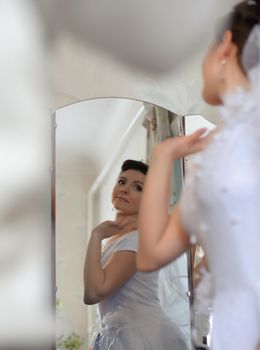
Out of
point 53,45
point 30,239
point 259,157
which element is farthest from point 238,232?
point 53,45

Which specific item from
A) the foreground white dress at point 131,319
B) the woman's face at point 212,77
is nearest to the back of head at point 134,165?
the foreground white dress at point 131,319

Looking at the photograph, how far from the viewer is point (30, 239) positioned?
0.94m

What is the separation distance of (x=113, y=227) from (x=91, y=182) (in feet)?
0.31

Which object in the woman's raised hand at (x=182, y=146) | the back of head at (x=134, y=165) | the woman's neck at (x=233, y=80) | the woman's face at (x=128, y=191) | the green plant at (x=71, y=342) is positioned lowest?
the green plant at (x=71, y=342)

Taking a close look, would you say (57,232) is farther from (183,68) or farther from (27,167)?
(183,68)

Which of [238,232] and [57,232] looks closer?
[238,232]

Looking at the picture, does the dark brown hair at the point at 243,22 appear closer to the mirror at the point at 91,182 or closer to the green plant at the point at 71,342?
the mirror at the point at 91,182

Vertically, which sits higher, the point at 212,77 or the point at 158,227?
the point at 212,77

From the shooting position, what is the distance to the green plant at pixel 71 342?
0.97m

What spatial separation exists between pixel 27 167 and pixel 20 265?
0.55 ft

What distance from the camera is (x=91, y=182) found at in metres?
1.04

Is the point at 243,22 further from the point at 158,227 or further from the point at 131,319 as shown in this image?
the point at 131,319

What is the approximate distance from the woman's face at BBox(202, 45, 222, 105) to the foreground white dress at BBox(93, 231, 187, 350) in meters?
0.47

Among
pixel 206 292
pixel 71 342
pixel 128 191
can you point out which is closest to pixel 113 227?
pixel 128 191
